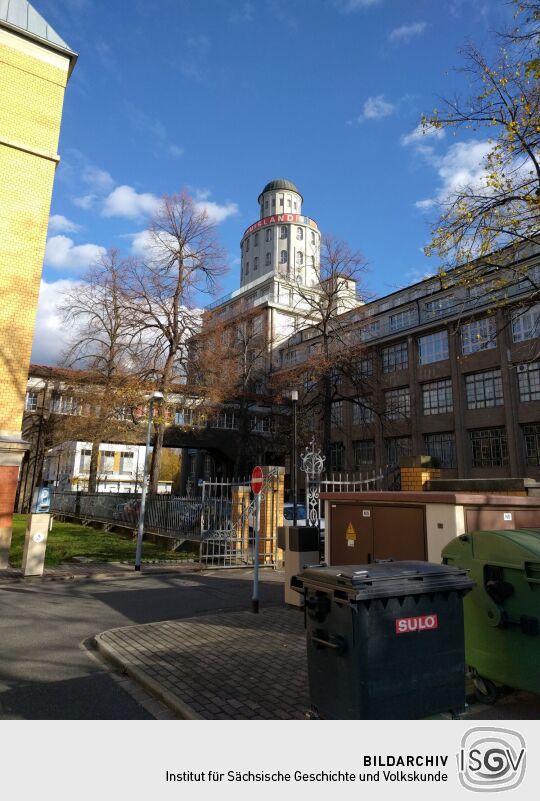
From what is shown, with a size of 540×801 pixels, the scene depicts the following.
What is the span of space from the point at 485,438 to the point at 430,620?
33.7 meters

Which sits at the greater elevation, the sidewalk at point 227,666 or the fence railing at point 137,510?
the fence railing at point 137,510

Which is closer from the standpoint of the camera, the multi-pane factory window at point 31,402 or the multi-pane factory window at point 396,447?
the multi-pane factory window at point 31,402

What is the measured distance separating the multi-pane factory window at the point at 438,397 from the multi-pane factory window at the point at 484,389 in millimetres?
1556

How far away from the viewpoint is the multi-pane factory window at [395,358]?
41.5 meters

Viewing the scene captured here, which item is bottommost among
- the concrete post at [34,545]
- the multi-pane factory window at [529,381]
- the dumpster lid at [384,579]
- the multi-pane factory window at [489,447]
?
the concrete post at [34,545]

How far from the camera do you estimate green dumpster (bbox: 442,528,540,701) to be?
14.3 ft

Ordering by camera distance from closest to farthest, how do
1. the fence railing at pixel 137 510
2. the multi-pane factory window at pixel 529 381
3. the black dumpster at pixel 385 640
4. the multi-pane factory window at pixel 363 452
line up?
the black dumpster at pixel 385 640 < the fence railing at pixel 137 510 < the multi-pane factory window at pixel 529 381 < the multi-pane factory window at pixel 363 452

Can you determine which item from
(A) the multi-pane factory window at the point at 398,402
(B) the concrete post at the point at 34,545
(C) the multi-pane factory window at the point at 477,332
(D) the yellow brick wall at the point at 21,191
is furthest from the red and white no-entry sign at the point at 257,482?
(A) the multi-pane factory window at the point at 398,402

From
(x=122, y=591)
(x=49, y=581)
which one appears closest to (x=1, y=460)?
(x=49, y=581)

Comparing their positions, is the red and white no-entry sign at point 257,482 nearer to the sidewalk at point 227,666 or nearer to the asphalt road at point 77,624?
the sidewalk at point 227,666

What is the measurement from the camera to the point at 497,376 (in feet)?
112

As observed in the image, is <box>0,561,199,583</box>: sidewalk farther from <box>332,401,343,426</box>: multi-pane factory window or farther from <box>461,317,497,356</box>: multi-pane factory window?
<box>332,401,343,426</box>: multi-pane factory window

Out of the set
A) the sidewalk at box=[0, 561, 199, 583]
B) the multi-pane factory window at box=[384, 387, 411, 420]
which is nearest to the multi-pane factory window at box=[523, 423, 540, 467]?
the multi-pane factory window at box=[384, 387, 411, 420]

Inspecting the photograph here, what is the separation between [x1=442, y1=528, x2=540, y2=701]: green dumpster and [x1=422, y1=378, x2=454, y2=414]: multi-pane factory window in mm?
33959
